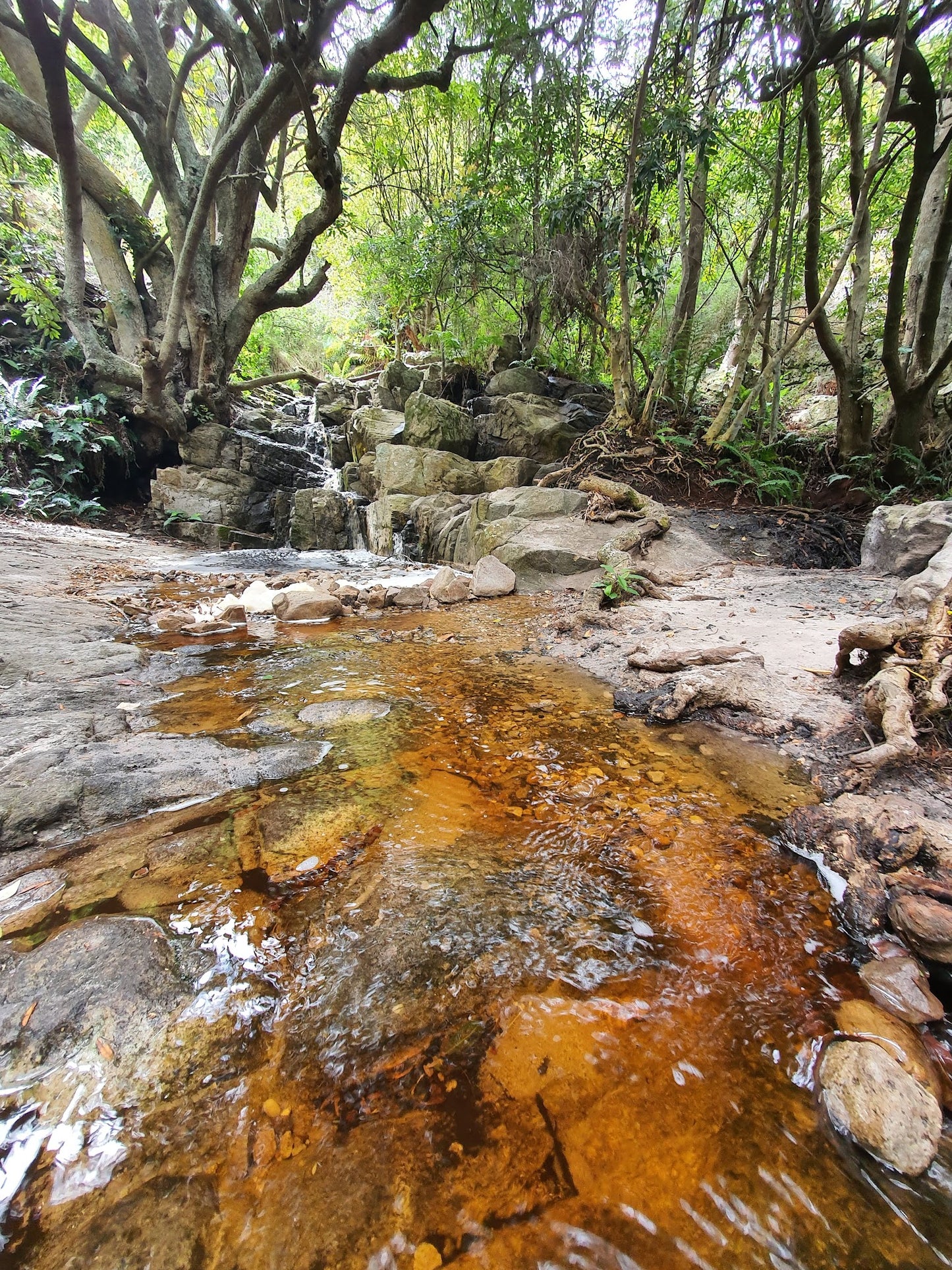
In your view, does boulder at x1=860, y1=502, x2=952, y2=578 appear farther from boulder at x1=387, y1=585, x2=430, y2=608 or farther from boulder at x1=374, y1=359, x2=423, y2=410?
boulder at x1=374, y1=359, x2=423, y2=410

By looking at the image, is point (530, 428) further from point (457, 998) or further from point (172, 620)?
point (457, 998)

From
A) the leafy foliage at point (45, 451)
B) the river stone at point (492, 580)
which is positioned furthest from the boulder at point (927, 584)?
the leafy foliage at point (45, 451)

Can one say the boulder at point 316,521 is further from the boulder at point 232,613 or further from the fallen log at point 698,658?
the fallen log at point 698,658

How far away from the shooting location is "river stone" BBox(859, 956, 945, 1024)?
117 cm

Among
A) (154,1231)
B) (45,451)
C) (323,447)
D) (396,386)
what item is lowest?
(154,1231)

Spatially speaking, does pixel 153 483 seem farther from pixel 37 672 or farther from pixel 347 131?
pixel 347 131

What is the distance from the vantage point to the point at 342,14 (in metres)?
7.49

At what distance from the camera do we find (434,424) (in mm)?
9742

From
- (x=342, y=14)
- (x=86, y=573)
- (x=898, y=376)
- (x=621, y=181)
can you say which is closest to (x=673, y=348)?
(x=621, y=181)

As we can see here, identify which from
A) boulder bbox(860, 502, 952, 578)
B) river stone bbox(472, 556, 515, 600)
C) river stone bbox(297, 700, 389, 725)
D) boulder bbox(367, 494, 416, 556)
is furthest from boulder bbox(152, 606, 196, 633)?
boulder bbox(860, 502, 952, 578)

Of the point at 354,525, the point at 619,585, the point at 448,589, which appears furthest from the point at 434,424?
the point at 619,585

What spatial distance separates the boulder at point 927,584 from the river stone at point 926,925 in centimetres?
290

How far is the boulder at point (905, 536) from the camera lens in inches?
178

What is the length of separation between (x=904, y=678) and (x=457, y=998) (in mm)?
2223
